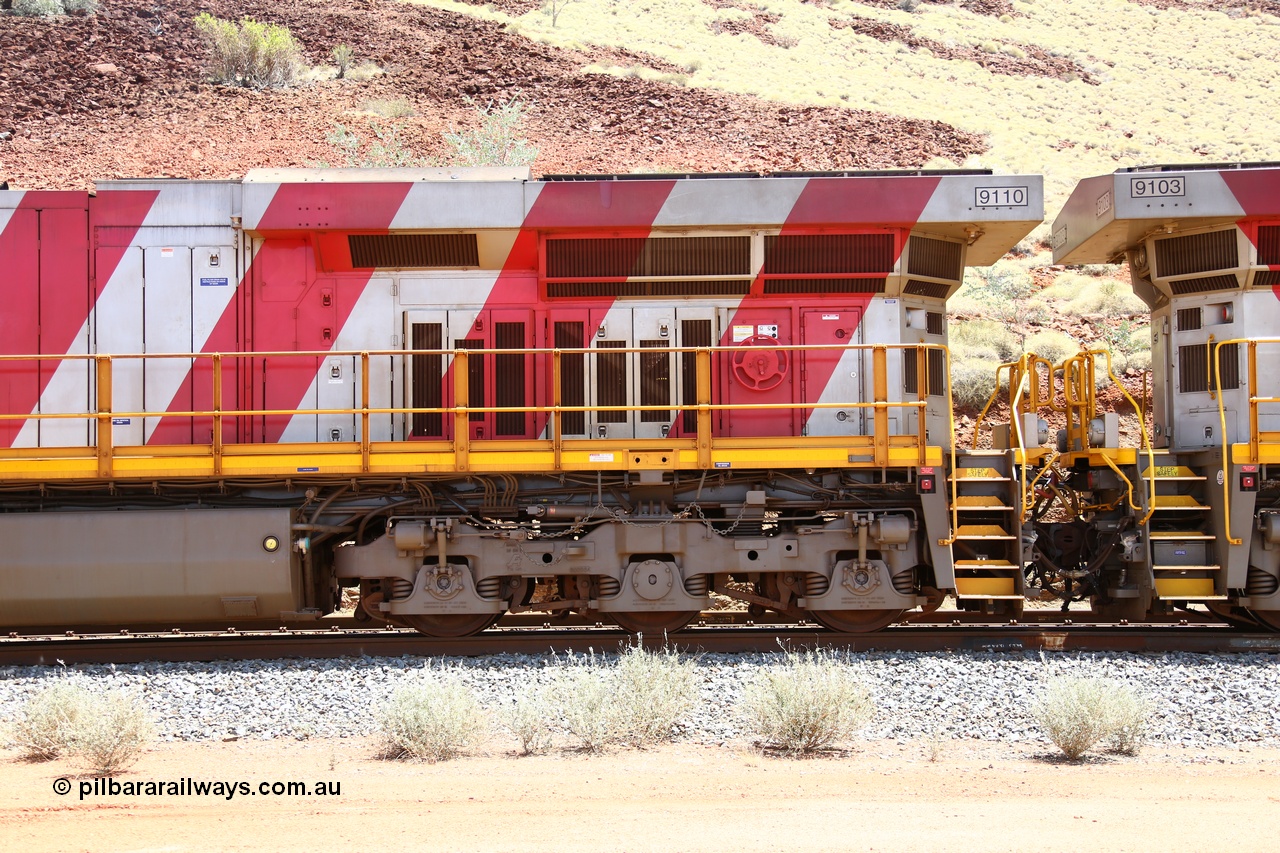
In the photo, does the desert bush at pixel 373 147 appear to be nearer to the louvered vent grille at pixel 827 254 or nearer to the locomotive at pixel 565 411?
the locomotive at pixel 565 411

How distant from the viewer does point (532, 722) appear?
689 centimetres

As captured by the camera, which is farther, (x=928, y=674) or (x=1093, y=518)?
(x=1093, y=518)

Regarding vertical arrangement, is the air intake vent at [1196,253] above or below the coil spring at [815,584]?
above

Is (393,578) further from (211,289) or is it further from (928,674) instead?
(928,674)

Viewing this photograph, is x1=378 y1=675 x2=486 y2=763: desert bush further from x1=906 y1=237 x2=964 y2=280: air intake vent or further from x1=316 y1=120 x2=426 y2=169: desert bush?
x1=316 y1=120 x2=426 y2=169: desert bush

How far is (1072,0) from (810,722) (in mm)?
65144

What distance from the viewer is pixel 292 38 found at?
39688 millimetres

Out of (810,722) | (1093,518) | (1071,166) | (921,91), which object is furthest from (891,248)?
(921,91)

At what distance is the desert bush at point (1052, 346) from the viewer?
73.3ft

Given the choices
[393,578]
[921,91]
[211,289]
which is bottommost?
[393,578]

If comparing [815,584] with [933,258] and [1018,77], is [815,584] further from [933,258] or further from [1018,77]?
[1018,77]

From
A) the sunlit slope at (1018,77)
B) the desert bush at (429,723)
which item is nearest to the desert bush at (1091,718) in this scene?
the desert bush at (429,723)

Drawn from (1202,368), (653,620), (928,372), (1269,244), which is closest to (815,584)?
(653,620)

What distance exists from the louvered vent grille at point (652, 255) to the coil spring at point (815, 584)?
9.46 ft
